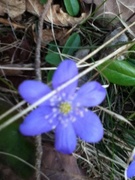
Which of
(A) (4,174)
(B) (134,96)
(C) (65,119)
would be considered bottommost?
(A) (4,174)

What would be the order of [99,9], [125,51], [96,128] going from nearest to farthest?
[96,128] → [125,51] → [99,9]

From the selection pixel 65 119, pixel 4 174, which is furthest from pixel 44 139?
pixel 65 119

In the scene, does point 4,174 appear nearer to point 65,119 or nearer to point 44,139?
point 44,139

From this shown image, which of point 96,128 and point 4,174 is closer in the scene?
point 96,128

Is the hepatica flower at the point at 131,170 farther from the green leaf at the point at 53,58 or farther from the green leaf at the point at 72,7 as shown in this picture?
the green leaf at the point at 72,7

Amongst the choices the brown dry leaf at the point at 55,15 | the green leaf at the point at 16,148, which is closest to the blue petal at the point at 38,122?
the green leaf at the point at 16,148

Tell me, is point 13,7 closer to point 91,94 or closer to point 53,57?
point 53,57

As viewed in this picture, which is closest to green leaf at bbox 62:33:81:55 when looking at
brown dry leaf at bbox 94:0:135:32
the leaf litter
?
the leaf litter

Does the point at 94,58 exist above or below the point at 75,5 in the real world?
below
